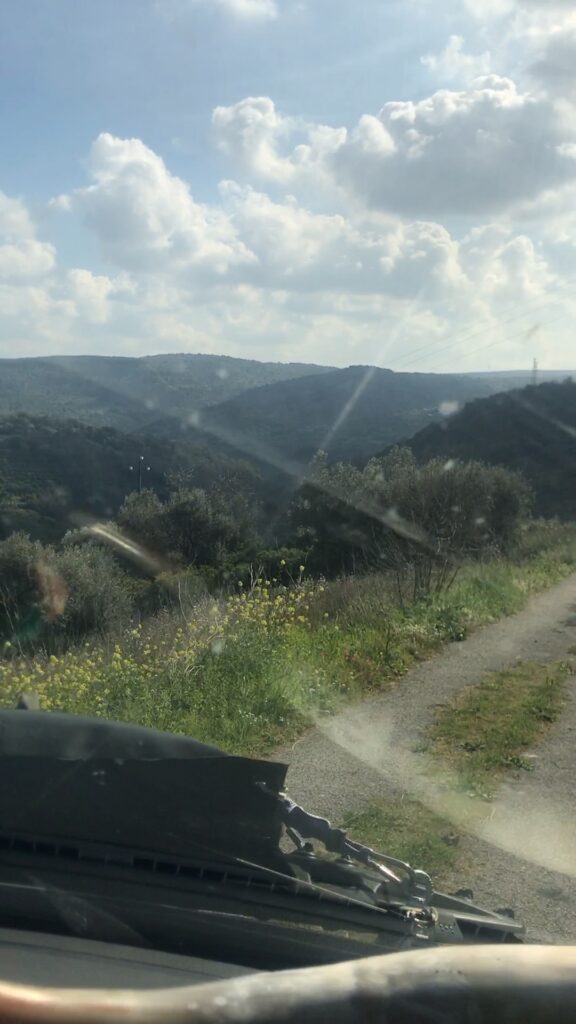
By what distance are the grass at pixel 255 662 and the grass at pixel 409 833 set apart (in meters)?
1.19

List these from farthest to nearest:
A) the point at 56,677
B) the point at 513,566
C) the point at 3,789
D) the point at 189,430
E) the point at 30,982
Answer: the point at 189,430, the point at 513,566, the point at 56,677, the point at 3,789, the point at 30,982

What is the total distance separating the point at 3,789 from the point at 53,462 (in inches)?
1718

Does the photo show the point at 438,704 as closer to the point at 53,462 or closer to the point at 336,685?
the point at 336,685

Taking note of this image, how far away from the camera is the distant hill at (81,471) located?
108ft

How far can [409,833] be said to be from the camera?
4.67m

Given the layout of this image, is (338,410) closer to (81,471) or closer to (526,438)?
(526,438)

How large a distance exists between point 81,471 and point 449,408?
21496mm

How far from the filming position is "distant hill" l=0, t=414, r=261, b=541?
33031 mm

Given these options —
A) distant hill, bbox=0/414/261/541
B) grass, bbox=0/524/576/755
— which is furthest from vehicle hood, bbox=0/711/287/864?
distant hill, bbox=0/414/261/541

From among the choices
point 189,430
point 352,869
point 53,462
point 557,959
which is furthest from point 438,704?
point 189,430

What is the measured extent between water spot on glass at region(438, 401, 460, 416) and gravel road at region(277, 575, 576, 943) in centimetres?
4507

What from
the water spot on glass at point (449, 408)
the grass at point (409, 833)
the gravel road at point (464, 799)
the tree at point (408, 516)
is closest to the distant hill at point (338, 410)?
the water spot on glass at point (449, 408)

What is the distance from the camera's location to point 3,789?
2.88 m

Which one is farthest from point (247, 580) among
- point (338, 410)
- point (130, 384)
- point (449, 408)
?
point (130, 384)
